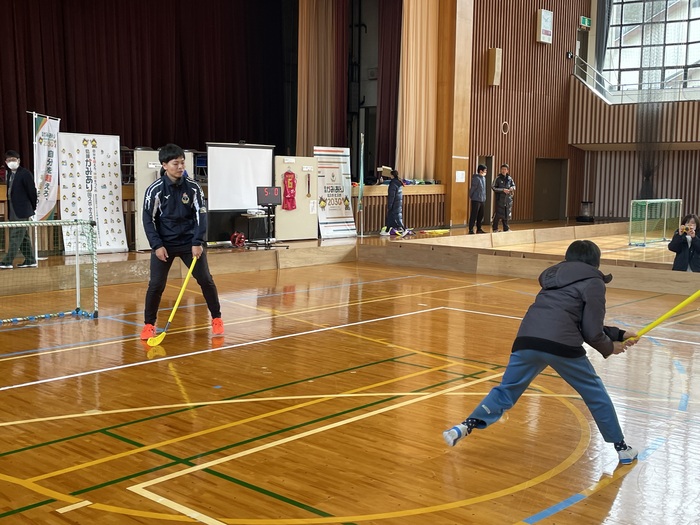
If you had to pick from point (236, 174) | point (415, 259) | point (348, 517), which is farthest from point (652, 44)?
point (348, 517)

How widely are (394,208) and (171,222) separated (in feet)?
31.9

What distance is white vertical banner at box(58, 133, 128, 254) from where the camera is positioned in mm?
11766

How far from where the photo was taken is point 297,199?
48.5ft

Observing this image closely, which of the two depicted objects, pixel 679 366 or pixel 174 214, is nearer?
pixel 679 366

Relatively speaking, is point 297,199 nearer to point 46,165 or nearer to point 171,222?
point 46,165

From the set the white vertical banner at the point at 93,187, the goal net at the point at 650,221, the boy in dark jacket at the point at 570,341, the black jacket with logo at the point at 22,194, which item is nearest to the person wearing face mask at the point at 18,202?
the black jacket with logo at the point at 22,194

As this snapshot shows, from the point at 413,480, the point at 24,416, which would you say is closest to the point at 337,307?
the point at 24,416

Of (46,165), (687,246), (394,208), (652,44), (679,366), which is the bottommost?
(679,366)

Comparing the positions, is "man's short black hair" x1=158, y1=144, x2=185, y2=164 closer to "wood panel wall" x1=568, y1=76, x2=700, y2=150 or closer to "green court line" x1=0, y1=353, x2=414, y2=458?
"green court line" x1=0, y1=353, x2=414, y2=458

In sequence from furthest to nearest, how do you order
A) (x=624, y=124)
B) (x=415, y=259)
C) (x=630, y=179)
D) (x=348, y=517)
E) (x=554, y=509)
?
(x=630, y=179) → (x=624, y=124) → (x=415, y=259) → (x=554, y=509) → (x=348, y=517)

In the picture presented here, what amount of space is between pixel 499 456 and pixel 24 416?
285 centimetres

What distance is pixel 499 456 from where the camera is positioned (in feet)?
14.0

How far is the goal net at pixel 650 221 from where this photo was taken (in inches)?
617

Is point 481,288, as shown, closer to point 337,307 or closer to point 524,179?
point 337,307
